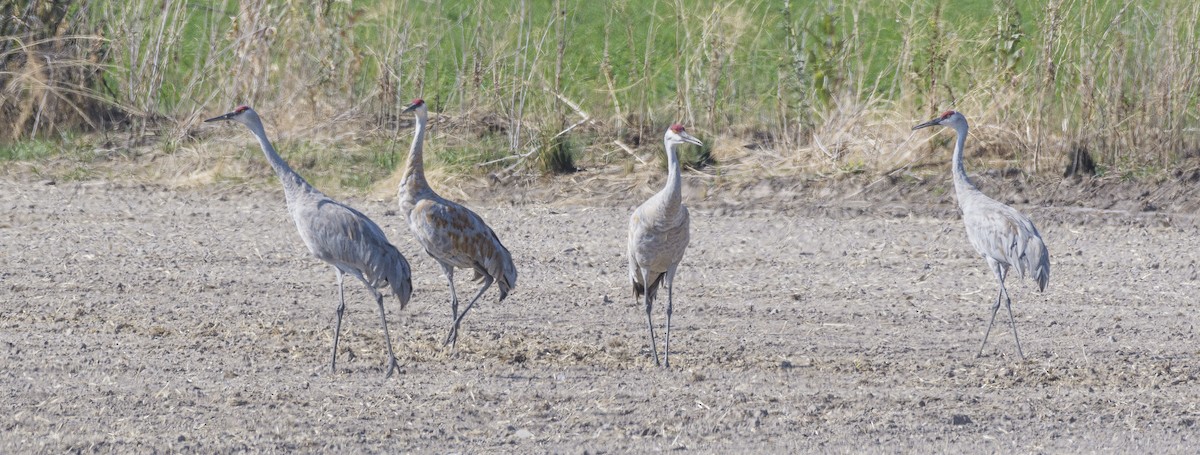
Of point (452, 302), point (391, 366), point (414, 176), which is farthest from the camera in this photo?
point (414, 176)

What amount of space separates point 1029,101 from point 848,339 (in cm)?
511

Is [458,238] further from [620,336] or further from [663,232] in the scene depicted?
[663,232]

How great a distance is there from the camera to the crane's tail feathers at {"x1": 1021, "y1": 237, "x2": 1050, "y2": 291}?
7145 millimetres

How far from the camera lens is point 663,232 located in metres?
7.05

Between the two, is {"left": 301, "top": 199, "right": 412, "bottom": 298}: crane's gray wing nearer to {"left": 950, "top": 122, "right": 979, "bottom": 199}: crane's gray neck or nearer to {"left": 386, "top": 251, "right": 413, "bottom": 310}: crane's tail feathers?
{"left": 386, "top": 251, "right": 413, "bottom": 310}: crane's tail feathers

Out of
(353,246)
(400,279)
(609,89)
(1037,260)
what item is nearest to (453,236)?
(400,279)

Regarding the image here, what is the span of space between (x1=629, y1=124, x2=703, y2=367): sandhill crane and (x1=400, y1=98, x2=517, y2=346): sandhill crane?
75 centimetres

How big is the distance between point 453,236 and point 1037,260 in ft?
9.43

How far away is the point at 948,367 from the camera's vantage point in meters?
6.75

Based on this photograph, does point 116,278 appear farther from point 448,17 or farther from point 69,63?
point 448,17

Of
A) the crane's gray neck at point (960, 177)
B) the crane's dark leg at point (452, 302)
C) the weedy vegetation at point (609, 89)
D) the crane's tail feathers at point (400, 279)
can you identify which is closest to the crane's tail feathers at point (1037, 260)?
the crane's gray neck at point (960, 177)

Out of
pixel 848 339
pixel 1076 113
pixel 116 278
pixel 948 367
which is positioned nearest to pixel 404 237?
pixel 116 278

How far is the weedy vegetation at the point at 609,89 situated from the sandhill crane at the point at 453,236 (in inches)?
171

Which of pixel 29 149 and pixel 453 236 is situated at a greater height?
pixel 453 236
